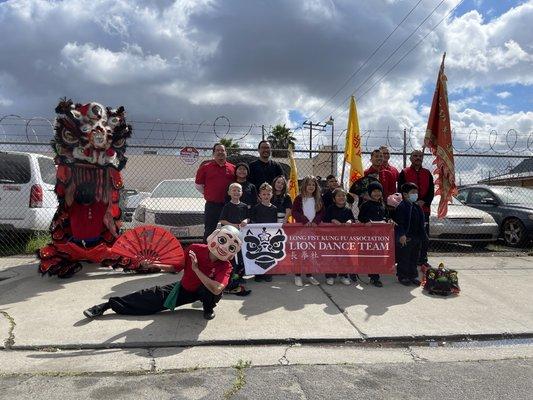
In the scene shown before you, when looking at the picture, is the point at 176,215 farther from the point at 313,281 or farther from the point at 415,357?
the point at 415,357

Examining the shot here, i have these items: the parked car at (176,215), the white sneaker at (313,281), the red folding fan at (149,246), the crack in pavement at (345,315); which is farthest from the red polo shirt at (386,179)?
the red folding fan at (149,246)

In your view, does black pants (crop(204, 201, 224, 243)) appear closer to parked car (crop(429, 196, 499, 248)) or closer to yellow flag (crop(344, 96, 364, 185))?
yellow flag (crop(344, 96, 364, 185))

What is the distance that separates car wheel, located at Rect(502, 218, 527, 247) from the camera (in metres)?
9.76

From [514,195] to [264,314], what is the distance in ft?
26.9

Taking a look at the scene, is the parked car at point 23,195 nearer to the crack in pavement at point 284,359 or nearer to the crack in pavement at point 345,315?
the crack in pavement at point 345,315

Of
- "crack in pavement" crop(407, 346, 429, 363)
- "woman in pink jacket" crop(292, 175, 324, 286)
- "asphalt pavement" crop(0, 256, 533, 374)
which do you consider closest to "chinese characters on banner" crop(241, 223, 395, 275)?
"woman in pink jacket" crop(292, 175, 324, 286)

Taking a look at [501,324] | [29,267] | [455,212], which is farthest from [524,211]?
[29,267]

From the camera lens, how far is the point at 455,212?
9.27 m

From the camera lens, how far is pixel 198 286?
4754 millimetres

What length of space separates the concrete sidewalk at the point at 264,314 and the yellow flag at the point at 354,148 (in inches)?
88.3

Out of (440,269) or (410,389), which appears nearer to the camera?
(410,389)

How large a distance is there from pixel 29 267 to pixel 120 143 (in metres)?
2.46

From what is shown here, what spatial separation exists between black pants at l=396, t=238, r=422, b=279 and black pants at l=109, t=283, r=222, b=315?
2978mm

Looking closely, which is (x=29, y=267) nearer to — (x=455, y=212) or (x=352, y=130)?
(x=352, y=130)
